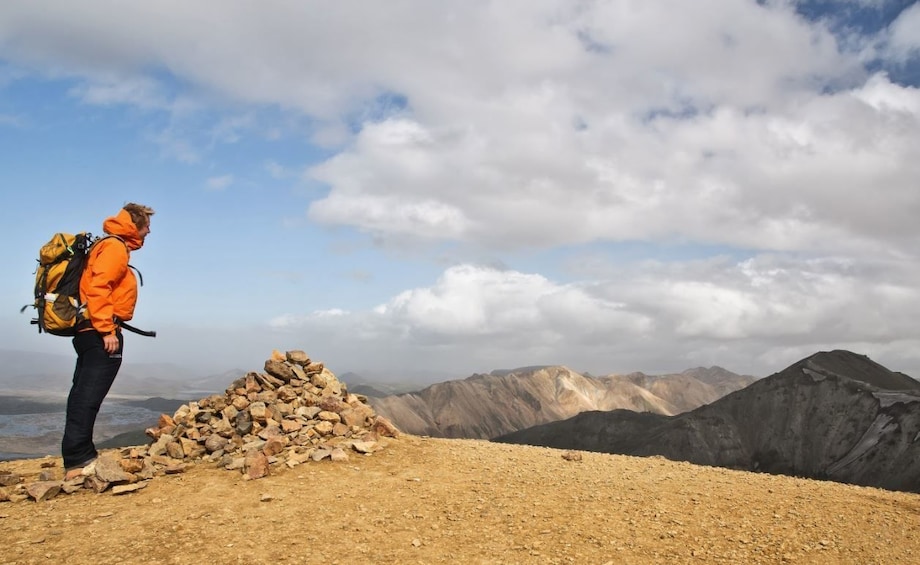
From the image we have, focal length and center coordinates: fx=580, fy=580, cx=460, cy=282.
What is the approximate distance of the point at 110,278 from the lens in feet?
29.5

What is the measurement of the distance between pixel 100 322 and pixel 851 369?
11855 cm

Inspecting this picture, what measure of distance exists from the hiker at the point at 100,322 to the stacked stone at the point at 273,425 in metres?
2.29

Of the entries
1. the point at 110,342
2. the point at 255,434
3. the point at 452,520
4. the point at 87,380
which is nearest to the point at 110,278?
the point at 110,342

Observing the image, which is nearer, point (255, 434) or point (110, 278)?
point (110, 278)

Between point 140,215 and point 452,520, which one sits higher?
point 140,215

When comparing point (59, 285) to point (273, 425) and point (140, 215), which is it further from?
point (273, 425)

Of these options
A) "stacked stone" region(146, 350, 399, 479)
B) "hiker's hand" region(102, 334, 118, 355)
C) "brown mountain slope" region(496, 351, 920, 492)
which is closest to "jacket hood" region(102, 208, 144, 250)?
"hiker's hand" region(102, 334, 118, 355)

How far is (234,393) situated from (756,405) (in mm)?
103716

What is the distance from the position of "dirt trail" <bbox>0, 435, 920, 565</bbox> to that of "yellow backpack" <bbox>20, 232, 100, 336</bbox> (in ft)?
8.97

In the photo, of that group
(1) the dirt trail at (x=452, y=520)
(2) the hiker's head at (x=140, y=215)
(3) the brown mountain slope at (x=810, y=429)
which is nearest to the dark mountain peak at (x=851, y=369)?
(3) the brown mountain slope at (x=810, y=429)

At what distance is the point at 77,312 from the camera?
9.10 metres

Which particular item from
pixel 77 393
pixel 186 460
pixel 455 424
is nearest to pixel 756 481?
pixel 186 460

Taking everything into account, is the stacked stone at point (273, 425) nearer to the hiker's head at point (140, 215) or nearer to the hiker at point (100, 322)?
the hiker at point (100, 322)

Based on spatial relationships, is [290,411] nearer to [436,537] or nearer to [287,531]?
[287,531]
